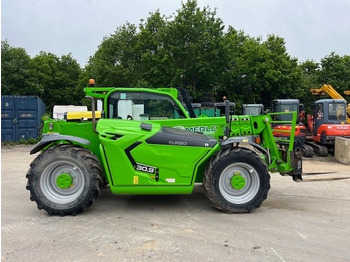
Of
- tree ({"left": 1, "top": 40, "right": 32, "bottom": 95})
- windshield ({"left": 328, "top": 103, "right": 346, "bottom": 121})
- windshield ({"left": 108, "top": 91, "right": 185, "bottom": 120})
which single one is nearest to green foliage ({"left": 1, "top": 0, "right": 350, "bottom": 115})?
tree ({"left": 1, "top": 40, "right": 32, "bottom": 95})

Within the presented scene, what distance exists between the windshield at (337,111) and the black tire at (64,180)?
505 inches

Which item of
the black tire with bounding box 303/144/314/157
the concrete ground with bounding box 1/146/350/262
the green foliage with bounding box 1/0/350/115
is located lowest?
the concrete ground with bounding box 1/146/350/262

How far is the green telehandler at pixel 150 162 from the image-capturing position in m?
5.40

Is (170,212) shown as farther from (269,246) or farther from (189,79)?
(189,79)

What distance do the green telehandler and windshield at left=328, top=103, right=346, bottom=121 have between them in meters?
10.3

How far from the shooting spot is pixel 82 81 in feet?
119

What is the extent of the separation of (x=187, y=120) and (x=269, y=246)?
264 cm

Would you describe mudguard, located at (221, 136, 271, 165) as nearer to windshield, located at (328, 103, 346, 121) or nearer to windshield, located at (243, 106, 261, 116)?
windshield, located at (328, 103, 346, 121)

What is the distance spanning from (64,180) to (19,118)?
1412 centimetres

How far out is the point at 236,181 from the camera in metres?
5.67

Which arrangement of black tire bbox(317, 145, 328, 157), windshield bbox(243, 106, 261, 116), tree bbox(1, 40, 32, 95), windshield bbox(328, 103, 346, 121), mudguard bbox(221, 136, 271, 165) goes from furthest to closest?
tree bbox(1, 40, 32, 95) → windshield bbox(243, 106, 261, 116) → windshield bbox(328, 103, 346, 121) → black tire bbox(317, 145, 328, 157) → mudguard bbox(221, 136, 271, 165)

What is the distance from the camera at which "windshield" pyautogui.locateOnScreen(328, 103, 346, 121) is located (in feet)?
49.6

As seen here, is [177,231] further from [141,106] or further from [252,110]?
[252,110]

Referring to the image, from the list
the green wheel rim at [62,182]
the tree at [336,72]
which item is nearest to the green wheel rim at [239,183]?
the green wheel rim at [62,182]
